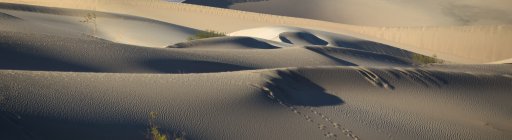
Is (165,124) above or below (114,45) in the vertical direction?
below

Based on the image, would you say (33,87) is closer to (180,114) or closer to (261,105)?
(180,114)

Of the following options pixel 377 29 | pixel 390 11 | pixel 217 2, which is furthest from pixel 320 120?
pixel 390 11

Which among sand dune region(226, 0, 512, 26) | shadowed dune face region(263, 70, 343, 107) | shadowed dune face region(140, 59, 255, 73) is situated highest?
sand dune region(226, 0, 512, 26)

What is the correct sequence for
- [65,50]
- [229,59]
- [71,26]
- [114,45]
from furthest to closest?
1. [71,26]
2. [229,59]
3. [114,45]
4. [65,50]

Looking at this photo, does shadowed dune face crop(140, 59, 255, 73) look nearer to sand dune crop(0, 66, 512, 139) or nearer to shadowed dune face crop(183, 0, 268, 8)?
sand dune crop(0, 66, 512, 139)

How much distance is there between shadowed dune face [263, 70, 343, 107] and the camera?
31.2 feet

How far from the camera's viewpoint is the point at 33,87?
7797 millimetres

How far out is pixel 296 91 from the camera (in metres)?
10.1

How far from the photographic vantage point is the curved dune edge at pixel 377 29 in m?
36.5

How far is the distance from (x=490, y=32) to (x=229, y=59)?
2631 cm

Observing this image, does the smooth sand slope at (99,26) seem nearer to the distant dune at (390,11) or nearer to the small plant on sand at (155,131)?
the small plant on sand at (155,131)

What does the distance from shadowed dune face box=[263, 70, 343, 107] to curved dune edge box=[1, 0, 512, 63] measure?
23.4 m

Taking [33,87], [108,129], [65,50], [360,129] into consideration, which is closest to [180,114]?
[108,129]

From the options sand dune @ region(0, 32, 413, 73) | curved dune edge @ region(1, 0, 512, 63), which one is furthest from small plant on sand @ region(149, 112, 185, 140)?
curved dune edge @ region(1, 0, 512, 63)
